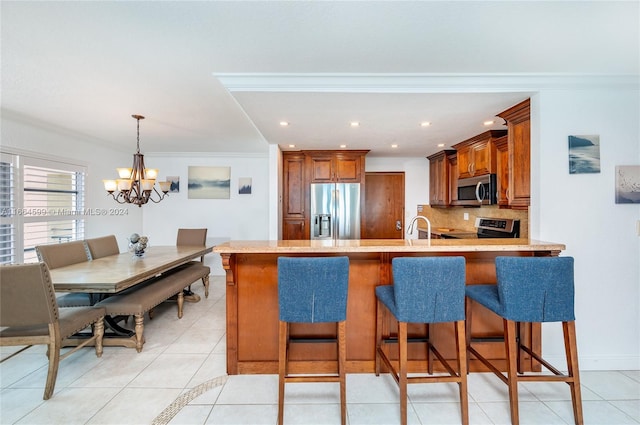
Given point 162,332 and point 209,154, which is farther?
point 209,154

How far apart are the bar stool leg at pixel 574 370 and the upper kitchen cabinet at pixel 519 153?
1.09m

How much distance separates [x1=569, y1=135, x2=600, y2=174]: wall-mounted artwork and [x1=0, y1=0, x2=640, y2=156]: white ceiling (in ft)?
1.65

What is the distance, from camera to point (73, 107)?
278 centimetres

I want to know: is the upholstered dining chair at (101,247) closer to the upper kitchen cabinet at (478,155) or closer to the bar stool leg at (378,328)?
the bar stool leg at (378,328)

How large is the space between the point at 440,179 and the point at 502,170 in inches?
53.8

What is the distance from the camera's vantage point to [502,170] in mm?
3158

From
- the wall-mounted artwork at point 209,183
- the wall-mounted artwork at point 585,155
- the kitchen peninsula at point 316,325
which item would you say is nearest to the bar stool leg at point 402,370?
the kitchen peninsula at point 316,325

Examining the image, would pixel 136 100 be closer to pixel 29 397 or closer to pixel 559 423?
pixel 29 397

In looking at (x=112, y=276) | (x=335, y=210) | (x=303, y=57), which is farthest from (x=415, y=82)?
(x=112, y=276)

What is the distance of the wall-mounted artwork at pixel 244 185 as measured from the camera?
5.21m

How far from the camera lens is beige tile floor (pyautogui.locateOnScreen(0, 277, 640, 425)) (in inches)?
67.6

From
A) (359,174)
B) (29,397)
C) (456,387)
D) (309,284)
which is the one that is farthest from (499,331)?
(29,397)

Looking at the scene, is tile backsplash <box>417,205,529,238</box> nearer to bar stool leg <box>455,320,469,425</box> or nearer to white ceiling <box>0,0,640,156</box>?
white ceiling <box>0,0,640,156</box>

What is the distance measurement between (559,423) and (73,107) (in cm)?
464
